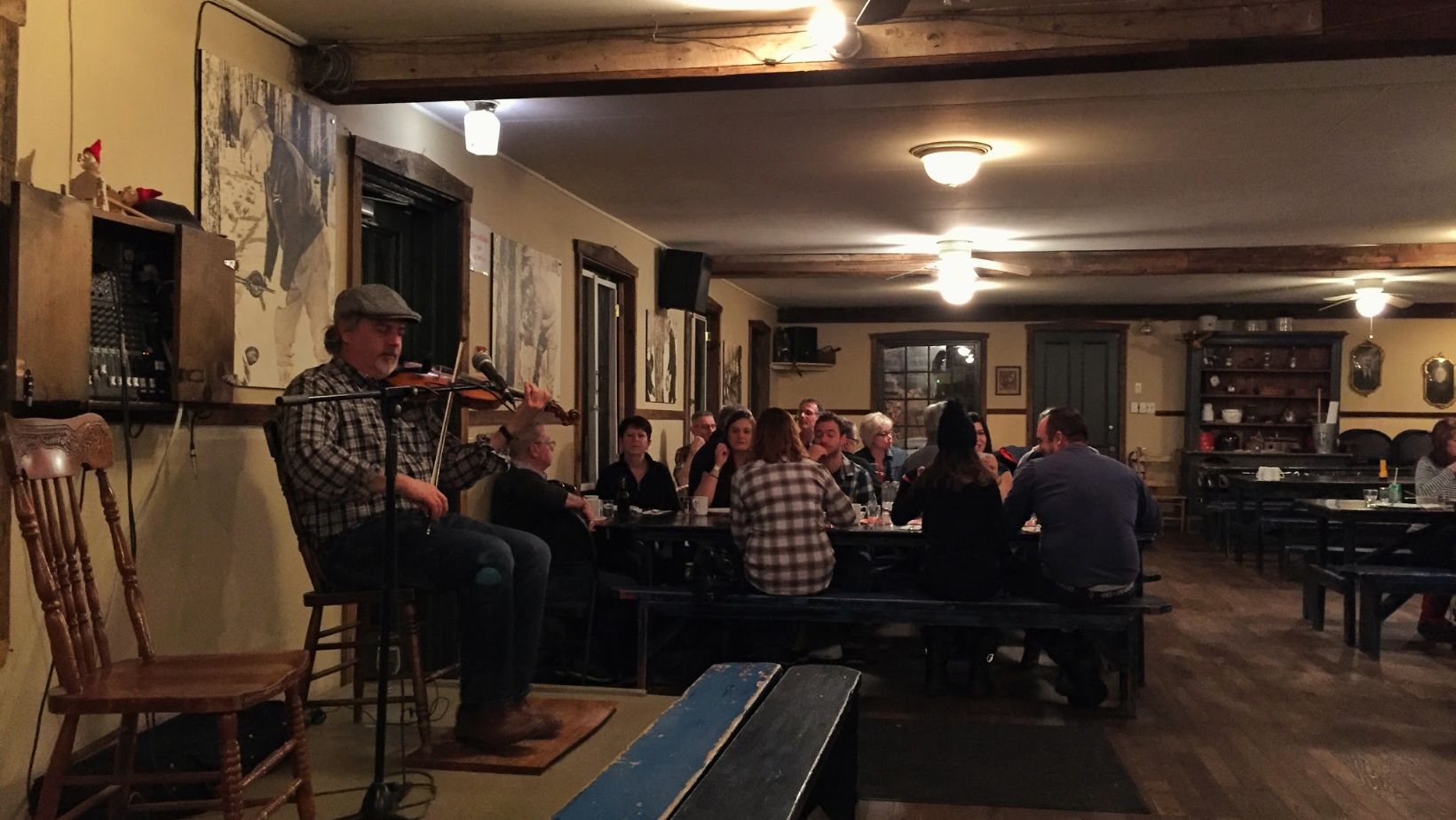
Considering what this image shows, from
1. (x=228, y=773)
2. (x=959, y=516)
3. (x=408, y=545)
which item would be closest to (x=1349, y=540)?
(x=959, y=516)

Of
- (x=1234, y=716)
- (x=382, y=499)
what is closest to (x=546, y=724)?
(x=382, y=499)

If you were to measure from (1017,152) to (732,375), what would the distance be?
580 centimetres

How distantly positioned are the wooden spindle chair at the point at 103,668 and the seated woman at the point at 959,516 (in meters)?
2.72

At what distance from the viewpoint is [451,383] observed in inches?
120

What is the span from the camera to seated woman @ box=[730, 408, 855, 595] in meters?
4.61

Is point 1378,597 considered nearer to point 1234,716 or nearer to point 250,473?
point 1234,716

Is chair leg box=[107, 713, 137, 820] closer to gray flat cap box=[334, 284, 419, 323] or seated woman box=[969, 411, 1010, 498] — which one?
gray flat cap box=[334, 284, 419, 323]

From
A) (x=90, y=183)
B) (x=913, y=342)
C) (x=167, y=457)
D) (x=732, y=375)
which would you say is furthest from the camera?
(x=913, y=342)

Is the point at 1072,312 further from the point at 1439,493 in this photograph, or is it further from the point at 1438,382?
the point at 1439,493

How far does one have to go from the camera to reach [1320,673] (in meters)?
5.31

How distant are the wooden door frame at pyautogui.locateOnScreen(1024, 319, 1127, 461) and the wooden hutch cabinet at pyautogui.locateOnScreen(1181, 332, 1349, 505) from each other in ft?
2.24

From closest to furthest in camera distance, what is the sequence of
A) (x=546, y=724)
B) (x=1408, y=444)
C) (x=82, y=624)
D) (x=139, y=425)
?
(x=82, y=624) < (x=139, y=425) < (x=546, y=724) < (x=1408, y=444)

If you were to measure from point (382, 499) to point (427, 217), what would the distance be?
2.29 meters

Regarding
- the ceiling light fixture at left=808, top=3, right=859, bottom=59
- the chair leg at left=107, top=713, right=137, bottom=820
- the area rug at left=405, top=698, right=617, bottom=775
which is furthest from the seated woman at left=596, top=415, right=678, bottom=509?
the chair leg at left=107, top=713, right=137, bottom=820
